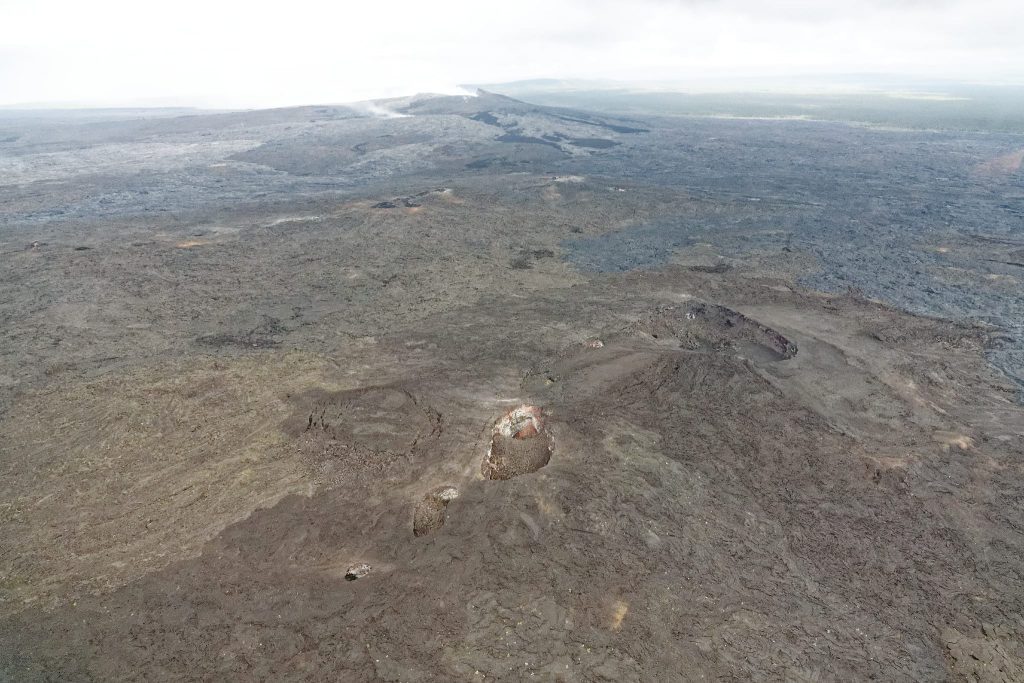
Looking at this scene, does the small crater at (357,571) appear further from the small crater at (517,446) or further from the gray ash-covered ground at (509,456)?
the small crater at (517,446)

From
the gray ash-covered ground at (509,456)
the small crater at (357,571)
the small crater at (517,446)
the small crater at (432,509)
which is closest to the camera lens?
the gray ash-covered ground at (509,456)

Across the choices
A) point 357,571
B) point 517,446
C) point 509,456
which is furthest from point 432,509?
point 517,446

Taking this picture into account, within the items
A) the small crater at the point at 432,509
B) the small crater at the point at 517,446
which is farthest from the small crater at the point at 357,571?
the small crater at the point at 517,446

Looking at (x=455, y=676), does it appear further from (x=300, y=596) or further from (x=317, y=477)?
(x=317, y=477)

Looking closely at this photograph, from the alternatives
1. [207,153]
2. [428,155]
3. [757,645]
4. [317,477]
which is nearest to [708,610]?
[757,645]

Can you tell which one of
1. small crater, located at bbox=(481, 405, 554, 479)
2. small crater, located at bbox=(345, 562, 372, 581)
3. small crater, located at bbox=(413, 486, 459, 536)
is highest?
small crater, located at bbox=(481, 405, 554, 479)

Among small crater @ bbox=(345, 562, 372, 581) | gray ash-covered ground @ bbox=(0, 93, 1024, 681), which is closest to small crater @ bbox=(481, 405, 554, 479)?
gray ash-covered ground @ bbox=(0, 93, 1024, 681)

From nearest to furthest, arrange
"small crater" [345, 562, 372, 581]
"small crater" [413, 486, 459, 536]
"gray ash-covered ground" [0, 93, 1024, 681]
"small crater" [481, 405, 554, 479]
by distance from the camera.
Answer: "gray ash-covered ground" [0, 93, 1024, 681] → "small crater" [345, 562, 372, 581] → "small crater" [413, 486, 459, 536] → "small crater" [481, 405, 554, 479]

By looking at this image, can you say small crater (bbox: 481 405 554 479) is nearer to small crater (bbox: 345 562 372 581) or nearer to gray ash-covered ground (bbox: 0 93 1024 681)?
gray ash-covered ground (bbox: 0 93 1024 681)
